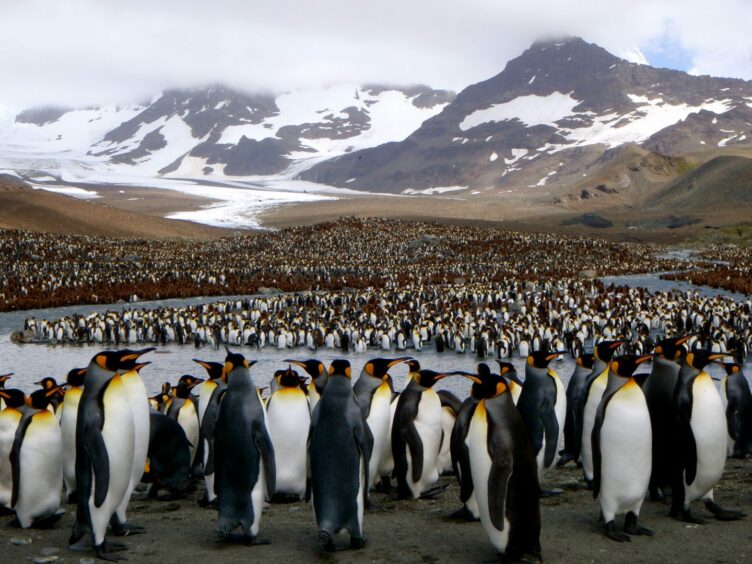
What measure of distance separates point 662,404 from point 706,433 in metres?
0.40

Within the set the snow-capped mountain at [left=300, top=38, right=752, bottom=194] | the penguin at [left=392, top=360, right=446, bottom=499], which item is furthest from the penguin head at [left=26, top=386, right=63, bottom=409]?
the snow-capped mountain at [left=300, top=38, right=752, bottom=194]

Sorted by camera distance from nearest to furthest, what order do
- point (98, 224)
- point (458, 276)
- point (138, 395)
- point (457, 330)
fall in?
point (138, 395) < point (457, 330) < point (458, 276) < point (98, 224)

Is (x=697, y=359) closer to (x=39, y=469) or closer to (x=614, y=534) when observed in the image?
(x=614, y=534)

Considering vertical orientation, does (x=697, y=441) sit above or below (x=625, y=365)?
below

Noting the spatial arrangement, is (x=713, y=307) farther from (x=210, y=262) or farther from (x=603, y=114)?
(x=603, y=114)

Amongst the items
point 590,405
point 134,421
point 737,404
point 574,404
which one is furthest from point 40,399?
point 737,404

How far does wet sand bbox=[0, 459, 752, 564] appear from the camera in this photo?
4363mm

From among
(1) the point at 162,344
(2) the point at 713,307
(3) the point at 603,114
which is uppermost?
(3) the point at 603,114

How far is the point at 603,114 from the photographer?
578ft

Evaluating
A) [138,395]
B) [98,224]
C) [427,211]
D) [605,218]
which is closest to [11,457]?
[138,395]

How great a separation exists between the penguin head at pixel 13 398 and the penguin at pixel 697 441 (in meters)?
4.38

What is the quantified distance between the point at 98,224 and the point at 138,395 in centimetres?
5605

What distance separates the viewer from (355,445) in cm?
468

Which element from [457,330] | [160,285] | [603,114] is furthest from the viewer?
[603,114]
